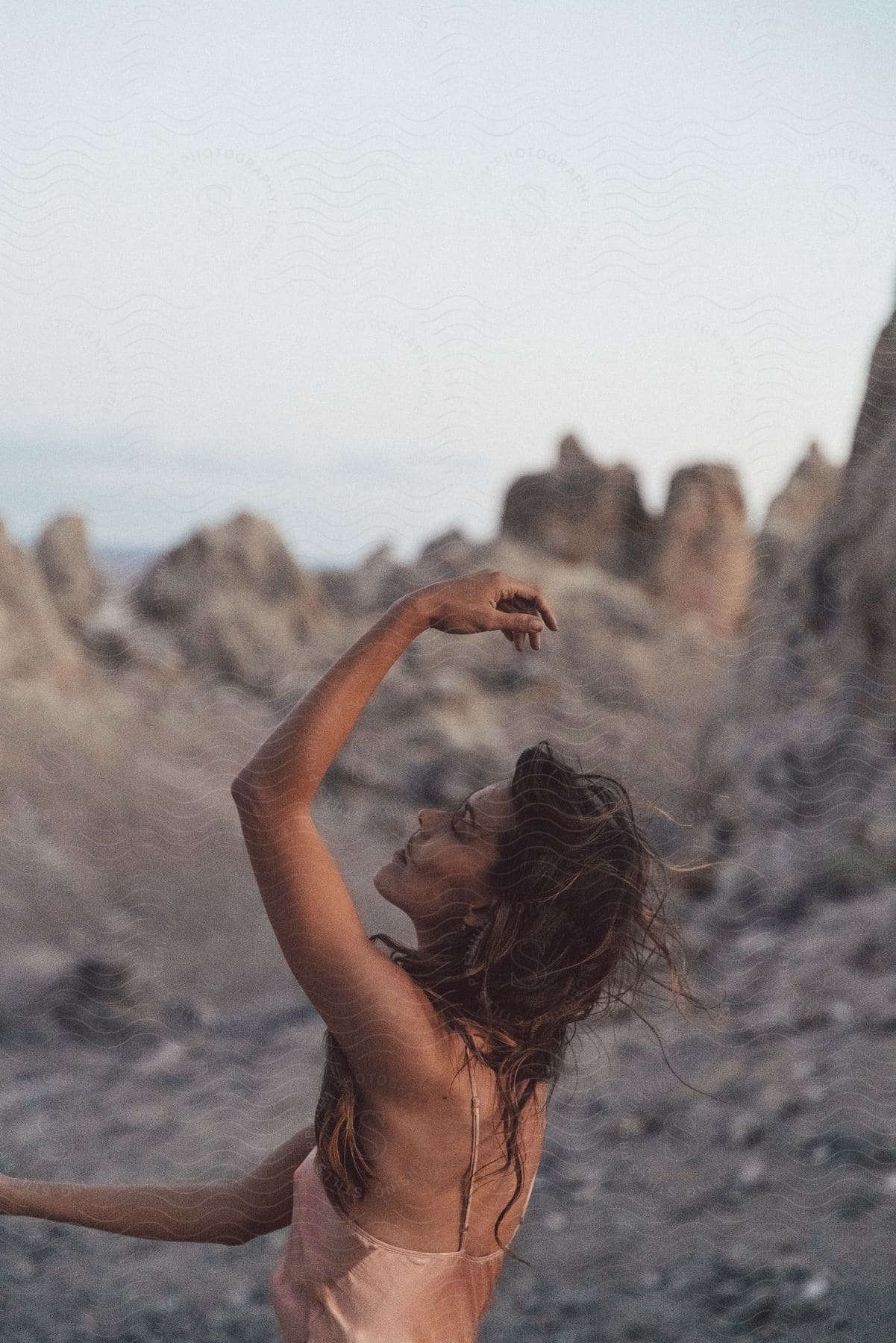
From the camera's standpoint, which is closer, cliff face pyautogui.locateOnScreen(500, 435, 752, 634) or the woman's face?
the woman's face

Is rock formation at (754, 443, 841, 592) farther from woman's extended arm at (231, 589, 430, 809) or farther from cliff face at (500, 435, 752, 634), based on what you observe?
woman's extended arm at (231, 589, 430, 809)

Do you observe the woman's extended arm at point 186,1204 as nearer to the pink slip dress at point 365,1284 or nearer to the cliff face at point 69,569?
the pink slip dress at point 365,1284

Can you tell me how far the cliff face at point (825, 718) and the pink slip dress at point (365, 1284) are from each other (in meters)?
1.75

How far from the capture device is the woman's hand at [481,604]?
0.56 metres

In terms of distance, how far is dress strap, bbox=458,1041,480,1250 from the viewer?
1.96ft

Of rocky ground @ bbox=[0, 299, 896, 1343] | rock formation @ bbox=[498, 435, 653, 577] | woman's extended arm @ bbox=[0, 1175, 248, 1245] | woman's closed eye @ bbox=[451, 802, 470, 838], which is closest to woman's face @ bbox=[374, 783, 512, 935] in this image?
woman's closed eye @ bbox=[451, 802, 470, 838]

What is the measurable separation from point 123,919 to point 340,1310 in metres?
2.14

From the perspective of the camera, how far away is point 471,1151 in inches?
23.7

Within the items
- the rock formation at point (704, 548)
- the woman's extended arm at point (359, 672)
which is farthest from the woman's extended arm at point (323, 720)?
the rock formation at point (704, 548)

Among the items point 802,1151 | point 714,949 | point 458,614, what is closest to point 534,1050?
point 458,614

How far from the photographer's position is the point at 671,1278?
1.43 meters

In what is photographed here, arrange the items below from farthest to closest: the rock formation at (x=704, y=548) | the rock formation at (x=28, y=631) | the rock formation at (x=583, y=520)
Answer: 1. the rock formation at (x=583, y=520)
2. the rock formation at (x=704, y=548)
3. the rock formation at (x=28, y=631)

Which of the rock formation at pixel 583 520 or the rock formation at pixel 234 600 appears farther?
the rock formation at pixel 583 520

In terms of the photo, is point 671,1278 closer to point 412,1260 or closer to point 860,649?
point 412,1260
